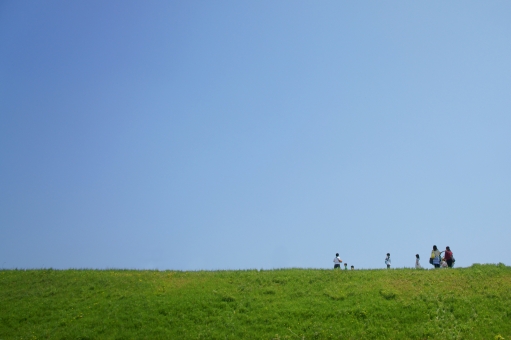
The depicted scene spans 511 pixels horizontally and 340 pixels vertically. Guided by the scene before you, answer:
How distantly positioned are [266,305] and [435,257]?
15.7m

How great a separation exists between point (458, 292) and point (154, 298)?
741 inches

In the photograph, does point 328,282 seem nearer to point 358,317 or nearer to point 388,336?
point 358,317

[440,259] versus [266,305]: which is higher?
[440,259]

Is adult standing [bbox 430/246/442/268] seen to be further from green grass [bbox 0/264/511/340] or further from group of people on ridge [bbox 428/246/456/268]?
green grass [bbox 0/264/511/340]

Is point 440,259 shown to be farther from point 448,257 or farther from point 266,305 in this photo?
point 266,305

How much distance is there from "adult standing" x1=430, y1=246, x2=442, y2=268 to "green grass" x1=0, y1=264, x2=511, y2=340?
117 inches

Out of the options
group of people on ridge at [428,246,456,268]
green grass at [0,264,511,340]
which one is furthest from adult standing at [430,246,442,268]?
green grass at [0,264,511,340]

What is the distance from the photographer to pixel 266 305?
90.9 ft

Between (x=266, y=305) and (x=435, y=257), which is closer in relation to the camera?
(x=266, y=305)

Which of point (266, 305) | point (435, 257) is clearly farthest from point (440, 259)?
point (266, 305)

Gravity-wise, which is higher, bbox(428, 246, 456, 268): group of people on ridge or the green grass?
bbox(428, 246, 456, 268): group of people on ridge

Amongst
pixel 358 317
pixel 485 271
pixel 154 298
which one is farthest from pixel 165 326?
pixel 485 271

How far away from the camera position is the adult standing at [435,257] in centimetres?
3575

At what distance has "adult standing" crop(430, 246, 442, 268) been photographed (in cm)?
3575
